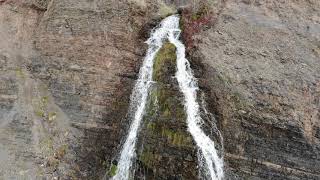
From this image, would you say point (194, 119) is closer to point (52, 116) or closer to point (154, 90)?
point (154, 90)

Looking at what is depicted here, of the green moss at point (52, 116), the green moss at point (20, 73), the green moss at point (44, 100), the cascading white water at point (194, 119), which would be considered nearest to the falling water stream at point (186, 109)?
the cascading white water at point (194, 119)

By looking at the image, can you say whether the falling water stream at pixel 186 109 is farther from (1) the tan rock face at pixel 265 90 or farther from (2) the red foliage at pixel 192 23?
(1) the tan rock face at pixel 265 90

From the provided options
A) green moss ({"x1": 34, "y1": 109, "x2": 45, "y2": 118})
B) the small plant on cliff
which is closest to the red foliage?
the small plant on cliff

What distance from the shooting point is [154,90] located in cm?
1728

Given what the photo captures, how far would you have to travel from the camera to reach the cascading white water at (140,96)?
1659cm

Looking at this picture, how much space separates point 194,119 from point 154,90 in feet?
5.89

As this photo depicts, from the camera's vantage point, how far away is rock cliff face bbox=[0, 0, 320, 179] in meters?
16.0

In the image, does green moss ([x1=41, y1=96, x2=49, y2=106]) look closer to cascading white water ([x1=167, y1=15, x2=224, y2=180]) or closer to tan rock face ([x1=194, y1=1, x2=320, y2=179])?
cascading white water ([x1=167, y1=15, x2=224, y2=180])

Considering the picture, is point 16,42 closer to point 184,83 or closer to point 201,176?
point 184,83

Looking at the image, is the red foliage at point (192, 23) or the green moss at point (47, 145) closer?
the green moss at point (47, 145)

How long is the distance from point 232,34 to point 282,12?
8.59ft

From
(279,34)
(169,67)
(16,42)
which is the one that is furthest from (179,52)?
(16,42)

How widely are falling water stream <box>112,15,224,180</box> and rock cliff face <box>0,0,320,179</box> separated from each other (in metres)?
0.30

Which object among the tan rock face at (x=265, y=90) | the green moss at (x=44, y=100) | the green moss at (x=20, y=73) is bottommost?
the green moss at (x=44, y=100)
